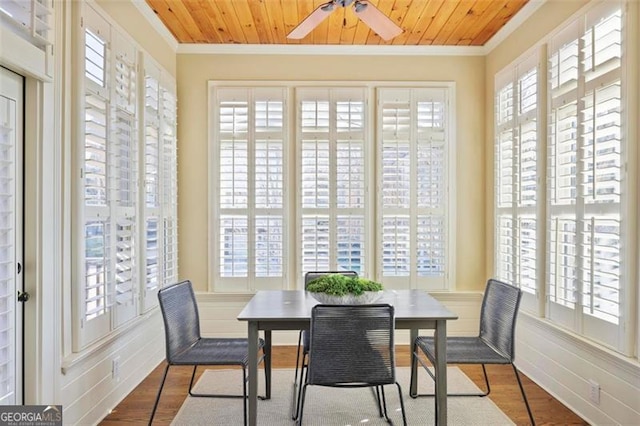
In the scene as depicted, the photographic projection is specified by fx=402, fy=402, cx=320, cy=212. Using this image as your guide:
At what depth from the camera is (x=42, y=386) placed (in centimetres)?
202

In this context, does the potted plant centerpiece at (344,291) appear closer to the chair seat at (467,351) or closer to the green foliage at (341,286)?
the green foliage at (341,286)

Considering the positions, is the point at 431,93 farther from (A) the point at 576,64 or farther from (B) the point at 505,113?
(A) the point at 576,64

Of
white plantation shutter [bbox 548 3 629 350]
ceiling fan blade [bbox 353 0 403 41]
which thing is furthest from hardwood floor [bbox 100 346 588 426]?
ceiling fan blade [bbox 353 0 403 41]

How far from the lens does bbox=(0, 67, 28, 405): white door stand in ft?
6.12

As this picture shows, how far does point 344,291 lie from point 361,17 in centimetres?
168

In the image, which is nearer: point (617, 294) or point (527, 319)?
point (617, 294)

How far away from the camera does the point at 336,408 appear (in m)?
2.69

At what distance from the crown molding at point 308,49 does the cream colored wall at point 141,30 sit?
273 mm

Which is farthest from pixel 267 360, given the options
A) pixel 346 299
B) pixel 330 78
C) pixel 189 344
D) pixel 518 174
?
pixel 330 78

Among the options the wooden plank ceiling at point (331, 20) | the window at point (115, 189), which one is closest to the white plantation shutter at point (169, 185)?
the window at point (115, 189)

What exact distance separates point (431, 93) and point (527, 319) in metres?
2.26

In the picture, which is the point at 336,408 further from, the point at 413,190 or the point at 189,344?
the point at 413,190

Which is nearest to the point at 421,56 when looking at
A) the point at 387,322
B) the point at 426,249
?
the point at 426,249

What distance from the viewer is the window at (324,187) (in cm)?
396
